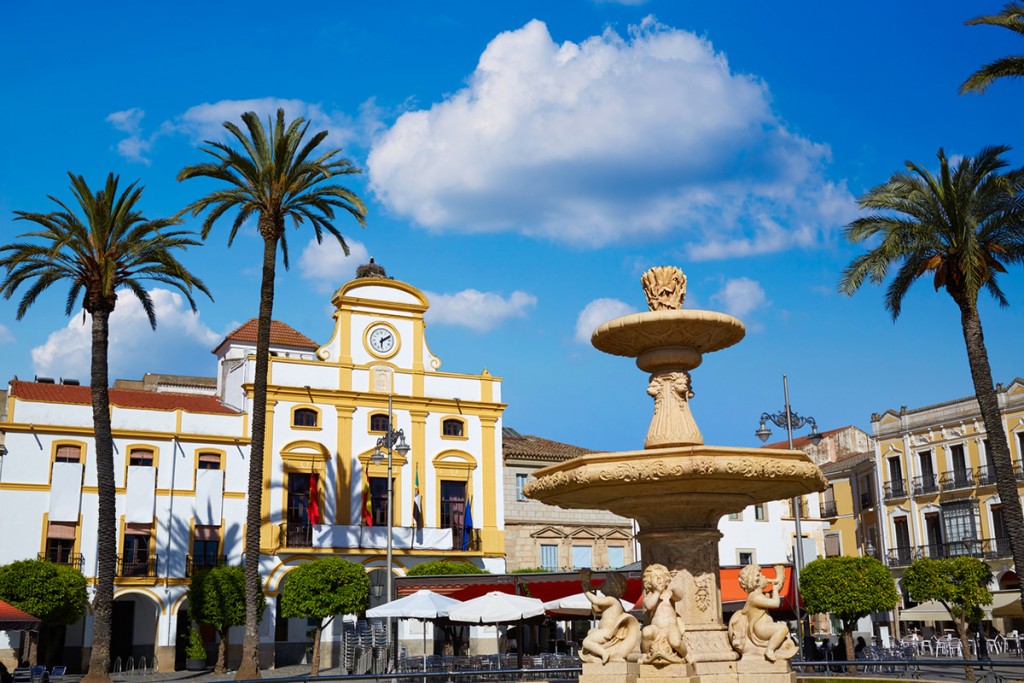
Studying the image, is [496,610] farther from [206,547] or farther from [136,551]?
[136,551]

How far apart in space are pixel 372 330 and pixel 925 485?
1014 inches

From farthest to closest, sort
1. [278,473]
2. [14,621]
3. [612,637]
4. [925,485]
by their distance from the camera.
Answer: [925,485]
[278,473]
[14,621]
[612,637]

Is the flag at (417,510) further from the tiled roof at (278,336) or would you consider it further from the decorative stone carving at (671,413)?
the decorative stone carving at (671,413)

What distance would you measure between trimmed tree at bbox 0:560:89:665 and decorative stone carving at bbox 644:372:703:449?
23.8m

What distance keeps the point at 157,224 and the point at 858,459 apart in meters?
37.7

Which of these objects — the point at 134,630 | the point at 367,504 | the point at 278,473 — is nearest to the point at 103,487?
the point at 278,473

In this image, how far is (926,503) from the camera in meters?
46.6

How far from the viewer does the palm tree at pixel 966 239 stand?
2302 cm

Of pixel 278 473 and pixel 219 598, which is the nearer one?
pixel 219 598

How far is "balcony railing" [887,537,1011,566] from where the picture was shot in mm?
42281

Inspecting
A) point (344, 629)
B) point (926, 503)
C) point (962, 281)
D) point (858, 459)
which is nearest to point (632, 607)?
point (962, 281)

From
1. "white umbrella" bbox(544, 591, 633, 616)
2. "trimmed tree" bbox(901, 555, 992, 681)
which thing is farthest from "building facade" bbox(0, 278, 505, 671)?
"trimmed tree" bbox(901, 555, 992, 681)

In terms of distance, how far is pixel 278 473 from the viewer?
Answer: 4006cm

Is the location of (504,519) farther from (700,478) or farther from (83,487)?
(700,478)
